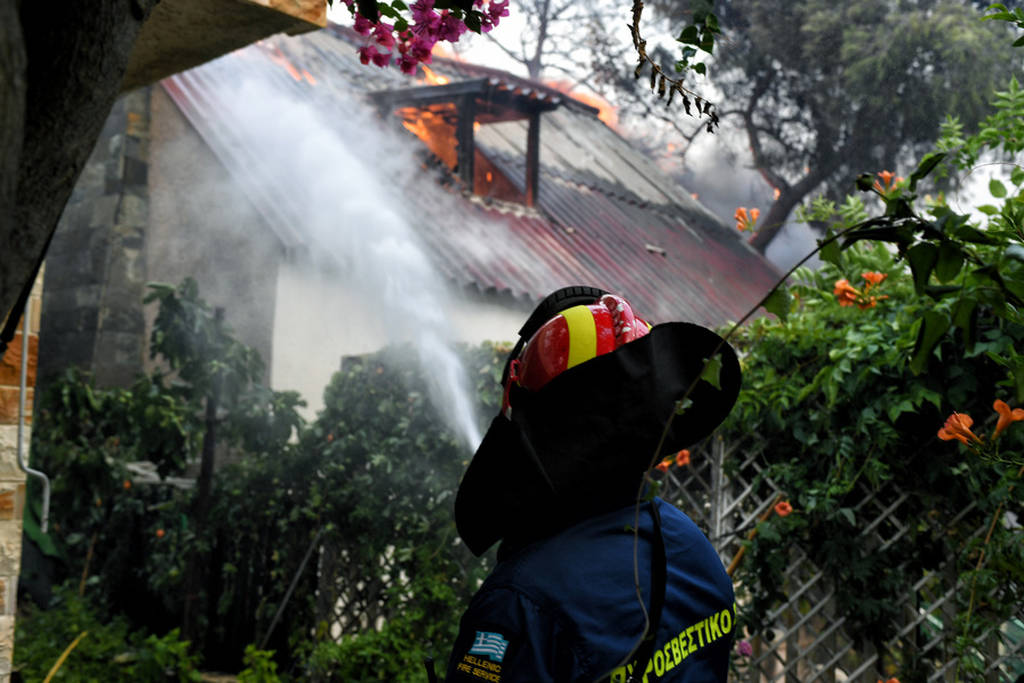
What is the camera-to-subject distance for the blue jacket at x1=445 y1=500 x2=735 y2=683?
5.28 feet

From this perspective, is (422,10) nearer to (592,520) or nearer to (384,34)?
(384,34)

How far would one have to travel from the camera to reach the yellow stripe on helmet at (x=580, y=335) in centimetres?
188

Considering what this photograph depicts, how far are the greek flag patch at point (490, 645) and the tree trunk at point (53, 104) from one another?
1061mm

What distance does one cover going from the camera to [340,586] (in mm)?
5531

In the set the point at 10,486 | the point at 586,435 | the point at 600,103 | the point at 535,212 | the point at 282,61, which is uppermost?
the point at 586,435

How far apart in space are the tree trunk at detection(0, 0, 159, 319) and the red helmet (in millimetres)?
1132

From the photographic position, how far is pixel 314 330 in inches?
309

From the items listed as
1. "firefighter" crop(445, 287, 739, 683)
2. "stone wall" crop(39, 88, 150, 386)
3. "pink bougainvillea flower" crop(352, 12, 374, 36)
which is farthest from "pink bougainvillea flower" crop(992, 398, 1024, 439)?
"stone wall" crop(39, 88, 150, 386)

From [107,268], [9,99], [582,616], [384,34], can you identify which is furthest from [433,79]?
[9,99]

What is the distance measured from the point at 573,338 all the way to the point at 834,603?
8.15 feet

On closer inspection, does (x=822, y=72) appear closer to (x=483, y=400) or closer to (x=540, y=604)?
(x=483, y=400)

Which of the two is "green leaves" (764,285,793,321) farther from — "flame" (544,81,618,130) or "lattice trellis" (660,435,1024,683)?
"flame" (544,81,618,130)

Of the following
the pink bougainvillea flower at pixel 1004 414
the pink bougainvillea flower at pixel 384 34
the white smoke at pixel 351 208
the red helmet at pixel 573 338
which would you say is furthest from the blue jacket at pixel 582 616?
the white smoke at pixel 351 208

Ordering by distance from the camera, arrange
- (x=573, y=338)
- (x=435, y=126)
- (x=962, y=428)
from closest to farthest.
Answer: (x=573, y=338) → (x=962, y=428) → (x=435, y=126)
